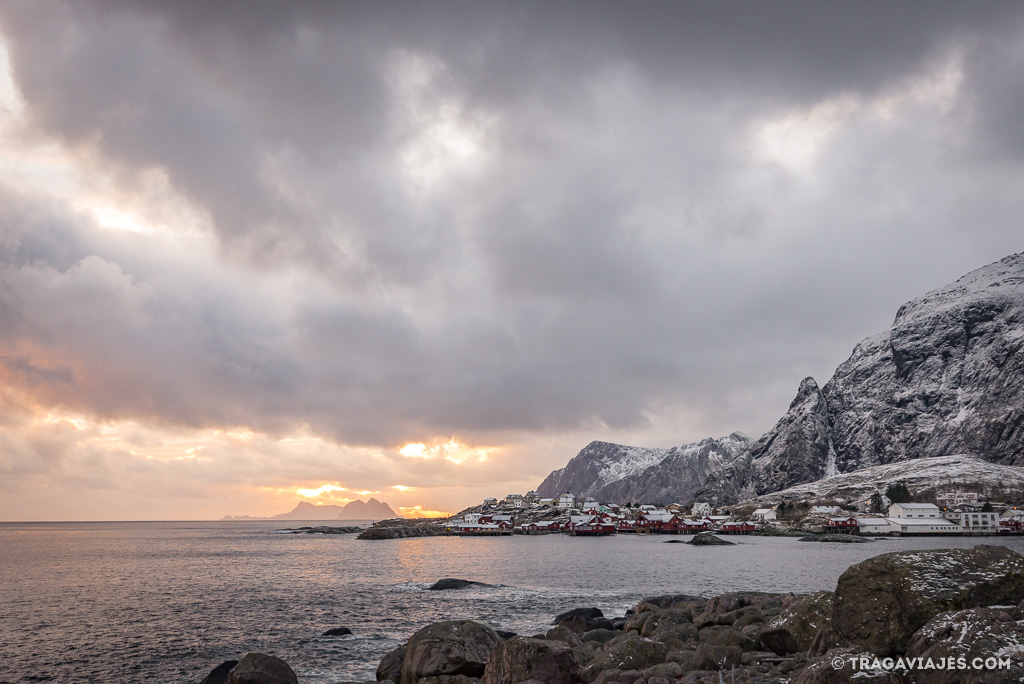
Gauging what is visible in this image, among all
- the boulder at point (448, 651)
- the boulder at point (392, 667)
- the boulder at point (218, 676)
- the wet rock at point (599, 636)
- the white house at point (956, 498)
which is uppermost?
the boulder at point (448, 651)

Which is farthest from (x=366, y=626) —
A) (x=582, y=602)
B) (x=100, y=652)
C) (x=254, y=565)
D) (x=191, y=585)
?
(x=254, y=565)

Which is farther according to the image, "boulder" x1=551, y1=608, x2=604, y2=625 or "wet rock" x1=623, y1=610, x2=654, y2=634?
"boulder" x1=551, y1=608, x2=604, y2=625

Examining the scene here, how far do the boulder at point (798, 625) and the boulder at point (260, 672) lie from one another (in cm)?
1764

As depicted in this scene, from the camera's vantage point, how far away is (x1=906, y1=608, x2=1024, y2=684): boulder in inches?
353

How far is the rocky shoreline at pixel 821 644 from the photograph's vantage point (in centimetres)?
988

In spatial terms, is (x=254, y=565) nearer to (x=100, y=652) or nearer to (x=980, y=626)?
(x=100, y=652)

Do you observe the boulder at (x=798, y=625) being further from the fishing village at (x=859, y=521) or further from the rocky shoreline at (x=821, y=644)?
the fishing village at (x=859, y=521)

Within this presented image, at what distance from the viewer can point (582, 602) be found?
47.9m

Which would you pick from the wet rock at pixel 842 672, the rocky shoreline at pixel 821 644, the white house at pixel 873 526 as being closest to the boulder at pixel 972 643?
the rocky shoreline at pixel 821 644

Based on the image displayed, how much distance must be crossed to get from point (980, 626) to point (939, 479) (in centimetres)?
23681

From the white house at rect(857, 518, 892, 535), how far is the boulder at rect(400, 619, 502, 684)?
165 meters

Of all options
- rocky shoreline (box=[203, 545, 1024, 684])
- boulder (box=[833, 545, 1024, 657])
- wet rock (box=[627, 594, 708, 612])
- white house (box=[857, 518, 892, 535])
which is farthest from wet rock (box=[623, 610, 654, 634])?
white house (box=[857, 518, 892, 535])

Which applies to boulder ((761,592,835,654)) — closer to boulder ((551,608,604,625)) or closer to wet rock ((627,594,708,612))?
wet rock ((627,594,708,612))

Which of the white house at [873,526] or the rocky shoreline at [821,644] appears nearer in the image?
the rocky shoreline at [821,644]
